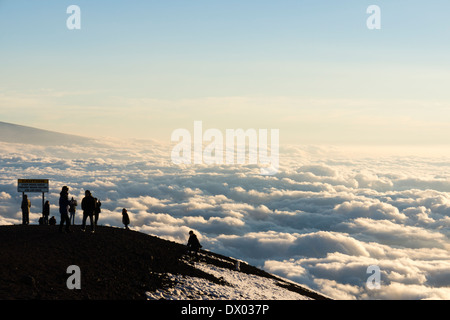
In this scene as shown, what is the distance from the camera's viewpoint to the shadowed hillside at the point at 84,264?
1792 centimetres

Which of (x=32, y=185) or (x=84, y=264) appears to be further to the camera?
(x=32, y=185)

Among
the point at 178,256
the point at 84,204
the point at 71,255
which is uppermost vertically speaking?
the point at 84,204

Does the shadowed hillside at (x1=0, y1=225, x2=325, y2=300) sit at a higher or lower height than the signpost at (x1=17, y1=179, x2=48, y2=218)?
lower

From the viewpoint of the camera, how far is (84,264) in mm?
22203

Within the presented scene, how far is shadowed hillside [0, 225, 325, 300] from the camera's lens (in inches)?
706

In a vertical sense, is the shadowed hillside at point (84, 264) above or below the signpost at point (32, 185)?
below

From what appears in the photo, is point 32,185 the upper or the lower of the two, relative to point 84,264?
upper

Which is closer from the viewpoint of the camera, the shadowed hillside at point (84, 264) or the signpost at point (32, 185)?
the shadowed hillside at point (84, 264)

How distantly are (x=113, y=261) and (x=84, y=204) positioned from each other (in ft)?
12.9

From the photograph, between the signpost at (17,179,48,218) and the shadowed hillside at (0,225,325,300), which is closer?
the shadowed hillside at (0,225,325,300)
